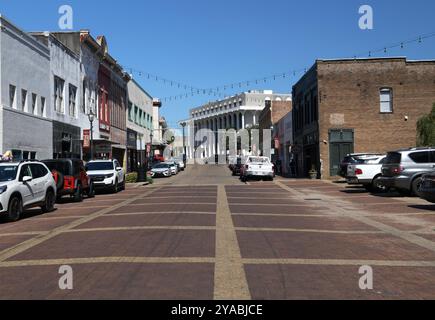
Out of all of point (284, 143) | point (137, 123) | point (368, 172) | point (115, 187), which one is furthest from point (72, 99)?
point (284, 143)

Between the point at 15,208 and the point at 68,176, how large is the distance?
21.9 ft

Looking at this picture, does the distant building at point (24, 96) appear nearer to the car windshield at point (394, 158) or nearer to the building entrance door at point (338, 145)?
the car windshield at point (394, 158)

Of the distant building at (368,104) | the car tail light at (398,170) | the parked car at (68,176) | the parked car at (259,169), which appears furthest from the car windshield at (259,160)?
the car tail light at (398,170)

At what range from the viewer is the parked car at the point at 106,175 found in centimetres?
2738

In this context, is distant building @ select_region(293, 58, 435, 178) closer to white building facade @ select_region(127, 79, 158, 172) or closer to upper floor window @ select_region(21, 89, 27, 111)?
white building facade @ select_region(127, 79, 158, 172)

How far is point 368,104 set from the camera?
133ft

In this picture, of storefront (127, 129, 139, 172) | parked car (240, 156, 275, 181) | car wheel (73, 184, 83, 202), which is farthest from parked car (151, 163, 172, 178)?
car wheel (73, 184, 83, 202)

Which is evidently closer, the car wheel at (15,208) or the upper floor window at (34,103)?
the car wheel at (15,208)

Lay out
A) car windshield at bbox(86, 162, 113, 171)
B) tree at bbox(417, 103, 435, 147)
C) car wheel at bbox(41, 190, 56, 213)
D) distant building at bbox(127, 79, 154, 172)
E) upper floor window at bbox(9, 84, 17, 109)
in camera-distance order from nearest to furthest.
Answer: car wheel at bbox(41, 190, 56, 213), upper floor window at bbox(9, 84, 17, 109), car windshield at bbox(86, 162, 113, 171), tree at bbox(417, 103, 435, 147), distant building at bbox(127, 79, 154, 172)

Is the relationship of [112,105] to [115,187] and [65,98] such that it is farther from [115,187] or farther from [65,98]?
[115,187]

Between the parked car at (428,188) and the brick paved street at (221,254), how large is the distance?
718 mm

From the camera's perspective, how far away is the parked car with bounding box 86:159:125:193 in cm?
2738

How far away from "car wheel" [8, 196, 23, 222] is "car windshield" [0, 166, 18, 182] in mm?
642
